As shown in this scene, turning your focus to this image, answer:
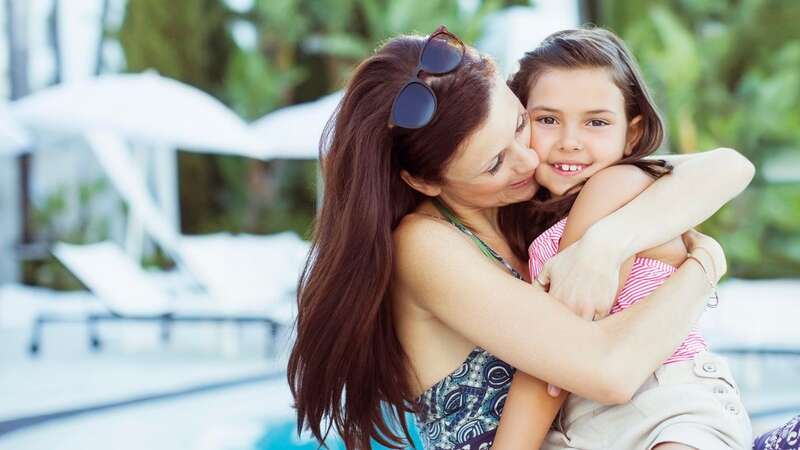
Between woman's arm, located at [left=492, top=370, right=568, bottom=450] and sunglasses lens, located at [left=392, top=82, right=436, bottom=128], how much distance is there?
0.51 meters

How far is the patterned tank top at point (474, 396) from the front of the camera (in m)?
1.96

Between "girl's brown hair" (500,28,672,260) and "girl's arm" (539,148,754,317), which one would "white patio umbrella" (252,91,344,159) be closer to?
"girl's brown hair" (500,28,672,260)

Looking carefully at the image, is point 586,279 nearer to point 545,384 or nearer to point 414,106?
point 545,384

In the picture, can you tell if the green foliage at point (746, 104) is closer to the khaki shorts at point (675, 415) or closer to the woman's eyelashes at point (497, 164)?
the woman's eyelashes at point (497, 164)

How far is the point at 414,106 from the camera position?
1.82 metres

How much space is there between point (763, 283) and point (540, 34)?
5.16 m

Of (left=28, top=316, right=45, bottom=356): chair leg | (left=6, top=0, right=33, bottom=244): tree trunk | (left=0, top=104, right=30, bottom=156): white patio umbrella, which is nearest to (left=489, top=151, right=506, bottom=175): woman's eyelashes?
(left=28, top=316, right=45, bottom=356): chair leg

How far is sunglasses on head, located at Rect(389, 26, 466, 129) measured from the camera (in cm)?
183

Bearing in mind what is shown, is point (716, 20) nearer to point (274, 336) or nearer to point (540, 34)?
point (540, 34)

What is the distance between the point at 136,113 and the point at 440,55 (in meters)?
10.3

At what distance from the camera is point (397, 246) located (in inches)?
75.0

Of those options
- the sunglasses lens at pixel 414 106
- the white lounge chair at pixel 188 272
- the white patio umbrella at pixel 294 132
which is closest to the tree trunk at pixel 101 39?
the white lounge chair at pixel 188 272

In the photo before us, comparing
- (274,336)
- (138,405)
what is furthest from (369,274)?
(274,336)

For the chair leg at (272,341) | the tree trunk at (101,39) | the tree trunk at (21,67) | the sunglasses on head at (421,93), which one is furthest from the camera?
the tree trunk at (101,39)
